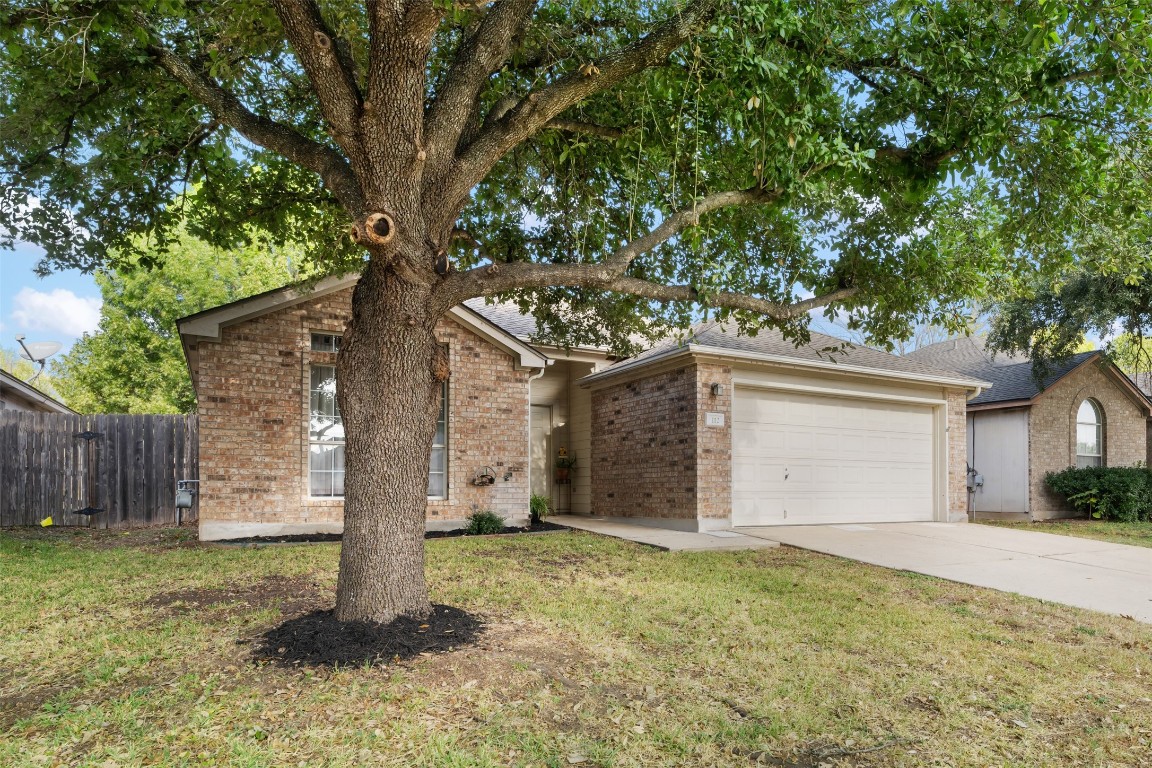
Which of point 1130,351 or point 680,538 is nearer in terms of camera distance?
point 680,538

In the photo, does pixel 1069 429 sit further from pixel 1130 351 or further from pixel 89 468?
pixel 89 468

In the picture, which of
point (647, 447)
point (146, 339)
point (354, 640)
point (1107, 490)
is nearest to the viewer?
point (354, 640)

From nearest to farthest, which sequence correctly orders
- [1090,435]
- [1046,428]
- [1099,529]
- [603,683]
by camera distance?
[603,683] < [1099,529] < [1046,428] < [1090,435]

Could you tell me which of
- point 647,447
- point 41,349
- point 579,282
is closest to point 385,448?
point 579,282

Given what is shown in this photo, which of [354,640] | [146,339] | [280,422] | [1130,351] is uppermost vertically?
[146,339]

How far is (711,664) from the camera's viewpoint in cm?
418

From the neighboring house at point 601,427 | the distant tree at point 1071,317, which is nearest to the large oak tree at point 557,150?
the neighboring house at point 601,427

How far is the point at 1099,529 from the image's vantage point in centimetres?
1239

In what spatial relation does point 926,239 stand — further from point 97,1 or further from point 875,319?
point 97,1

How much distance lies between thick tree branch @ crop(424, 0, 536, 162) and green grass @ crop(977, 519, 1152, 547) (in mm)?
11224

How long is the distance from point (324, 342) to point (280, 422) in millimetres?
1310

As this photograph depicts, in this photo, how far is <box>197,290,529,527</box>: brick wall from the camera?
895 cm

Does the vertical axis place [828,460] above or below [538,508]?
above

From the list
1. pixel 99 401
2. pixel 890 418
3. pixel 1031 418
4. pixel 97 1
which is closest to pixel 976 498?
pixel 1031 418
